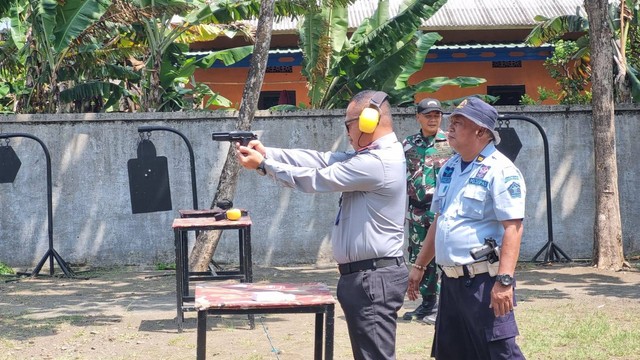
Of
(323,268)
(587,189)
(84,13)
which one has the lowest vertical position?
(323,268)

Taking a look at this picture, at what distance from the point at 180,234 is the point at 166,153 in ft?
14.4

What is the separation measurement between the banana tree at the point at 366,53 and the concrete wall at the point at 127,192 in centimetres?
114

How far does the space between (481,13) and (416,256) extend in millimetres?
12484

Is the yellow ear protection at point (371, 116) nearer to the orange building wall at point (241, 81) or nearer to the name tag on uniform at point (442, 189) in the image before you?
the name tag on uniform at point (442, 189)

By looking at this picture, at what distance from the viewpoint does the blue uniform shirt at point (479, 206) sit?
4777mm

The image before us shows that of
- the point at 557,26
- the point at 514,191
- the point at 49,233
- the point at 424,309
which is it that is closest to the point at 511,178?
the point at 514,191

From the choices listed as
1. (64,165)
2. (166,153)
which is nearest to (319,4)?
(166,153)

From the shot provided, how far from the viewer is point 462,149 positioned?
16.4 ft

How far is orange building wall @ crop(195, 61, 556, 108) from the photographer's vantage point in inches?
808

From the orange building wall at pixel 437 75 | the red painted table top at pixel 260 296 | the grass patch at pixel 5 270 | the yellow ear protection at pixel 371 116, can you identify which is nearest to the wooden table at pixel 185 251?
the red painted table top at pixel 260 296

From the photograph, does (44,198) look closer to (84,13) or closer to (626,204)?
(84,13)

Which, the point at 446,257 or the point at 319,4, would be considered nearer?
the point at 446,257

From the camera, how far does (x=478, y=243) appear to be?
4.84 meters

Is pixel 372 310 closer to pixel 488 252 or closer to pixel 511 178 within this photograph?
pixel 488 252
